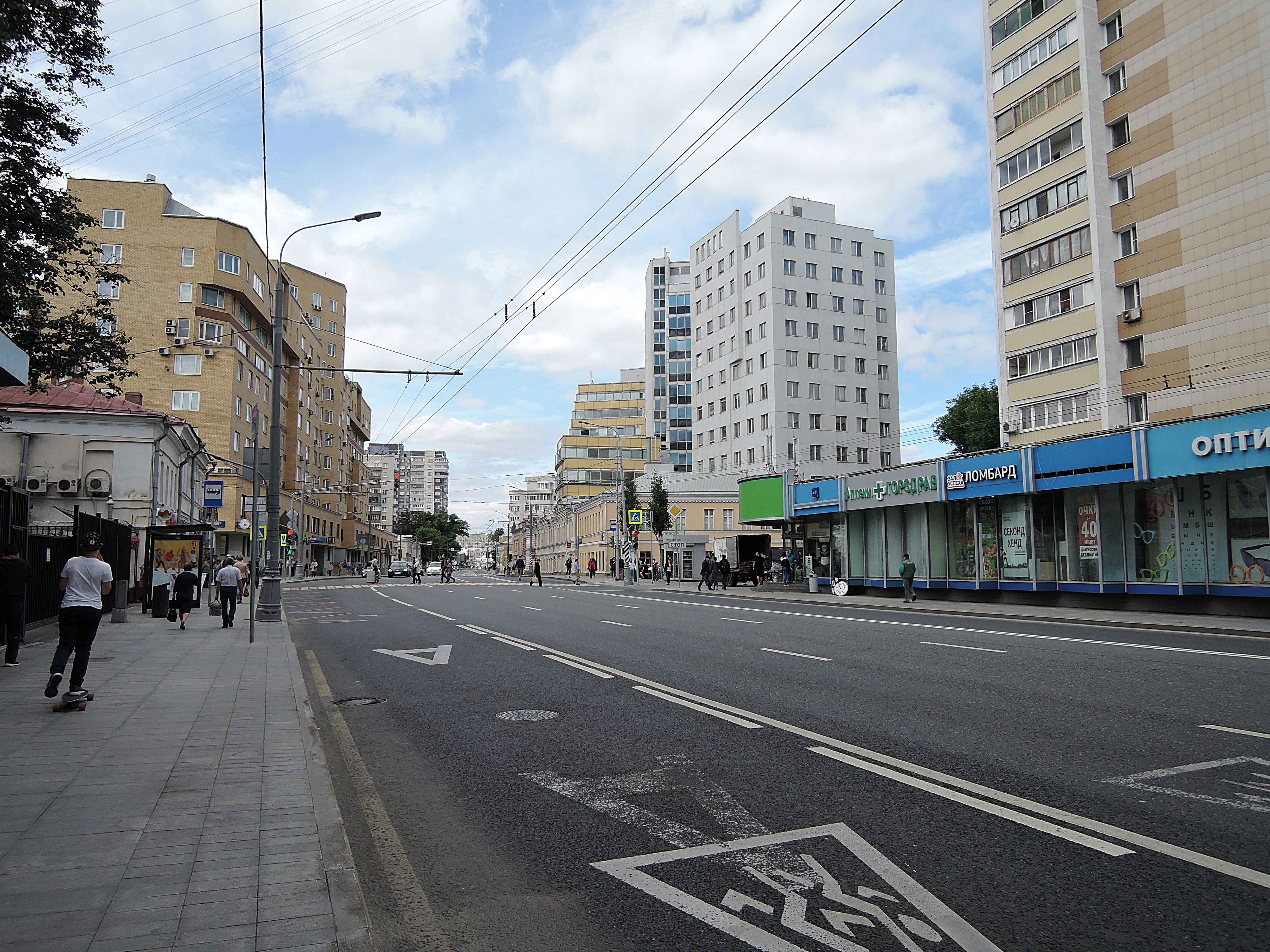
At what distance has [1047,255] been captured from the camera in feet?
126

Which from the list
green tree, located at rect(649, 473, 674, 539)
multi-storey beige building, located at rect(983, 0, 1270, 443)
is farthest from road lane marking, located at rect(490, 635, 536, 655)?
green tree, located at rect(649, 473, 674, 539)

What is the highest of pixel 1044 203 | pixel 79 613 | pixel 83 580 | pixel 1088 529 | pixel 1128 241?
pixel 1044 203

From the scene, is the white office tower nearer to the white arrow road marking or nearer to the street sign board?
the street sign board

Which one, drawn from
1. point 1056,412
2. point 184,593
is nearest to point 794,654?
point 184,593

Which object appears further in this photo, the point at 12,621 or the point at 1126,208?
the point at 1126,208

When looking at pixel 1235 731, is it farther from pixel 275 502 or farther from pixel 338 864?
pixel 275 502

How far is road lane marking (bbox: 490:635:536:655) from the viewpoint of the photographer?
45.6 ft

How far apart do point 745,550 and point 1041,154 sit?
92.3ft

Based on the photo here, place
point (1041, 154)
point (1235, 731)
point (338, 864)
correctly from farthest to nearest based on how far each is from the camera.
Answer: point (1041, 154), point (1235, 731), point (338, 864)

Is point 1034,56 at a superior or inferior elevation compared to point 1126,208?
superior

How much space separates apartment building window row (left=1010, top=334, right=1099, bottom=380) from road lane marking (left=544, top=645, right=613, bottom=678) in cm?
3213

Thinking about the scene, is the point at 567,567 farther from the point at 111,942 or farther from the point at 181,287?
the point at 111,942

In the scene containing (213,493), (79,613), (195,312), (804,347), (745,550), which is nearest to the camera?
(79,613)

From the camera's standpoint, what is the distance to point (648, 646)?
1412 centimetres
